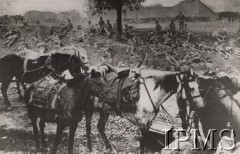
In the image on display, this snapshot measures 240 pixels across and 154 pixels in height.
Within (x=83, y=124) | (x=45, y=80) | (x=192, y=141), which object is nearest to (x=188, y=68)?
(x=192, y=141)

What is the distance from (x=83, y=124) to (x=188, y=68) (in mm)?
1949

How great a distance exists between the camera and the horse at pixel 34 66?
241 inches

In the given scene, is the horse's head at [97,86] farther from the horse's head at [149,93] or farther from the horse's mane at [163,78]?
the horse's mane at [163,78]

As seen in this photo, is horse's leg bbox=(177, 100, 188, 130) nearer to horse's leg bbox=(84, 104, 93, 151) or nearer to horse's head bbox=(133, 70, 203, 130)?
horse's head bbox=(133, 70, 203, 130)

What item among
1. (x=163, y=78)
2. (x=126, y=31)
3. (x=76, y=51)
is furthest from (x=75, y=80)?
(x=163, y=78)

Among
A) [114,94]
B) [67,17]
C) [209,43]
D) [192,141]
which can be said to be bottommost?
[192,141]

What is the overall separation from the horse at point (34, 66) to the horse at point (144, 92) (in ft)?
1.54

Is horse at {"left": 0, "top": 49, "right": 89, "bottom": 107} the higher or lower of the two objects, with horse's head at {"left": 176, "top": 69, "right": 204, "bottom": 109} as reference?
higher

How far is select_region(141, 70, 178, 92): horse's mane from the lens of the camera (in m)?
6.04

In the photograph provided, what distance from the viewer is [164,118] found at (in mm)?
6129

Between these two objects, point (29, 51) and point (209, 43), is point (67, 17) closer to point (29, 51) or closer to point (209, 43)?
point (29, 51)

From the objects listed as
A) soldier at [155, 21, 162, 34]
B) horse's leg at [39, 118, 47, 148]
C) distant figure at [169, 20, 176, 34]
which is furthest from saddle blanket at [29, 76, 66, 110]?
distant figure at [169, 20, 176, 34]

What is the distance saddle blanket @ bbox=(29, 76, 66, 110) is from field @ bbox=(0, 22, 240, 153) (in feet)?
1.04

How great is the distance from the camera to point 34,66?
6.36 meters
